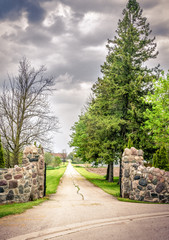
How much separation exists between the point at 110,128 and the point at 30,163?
30.1 ft

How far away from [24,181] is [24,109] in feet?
25.5

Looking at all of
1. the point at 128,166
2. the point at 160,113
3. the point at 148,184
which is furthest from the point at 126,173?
the point at 160,113

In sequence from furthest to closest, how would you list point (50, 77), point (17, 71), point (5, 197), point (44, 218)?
point (50, 77)
point (17, 71)
point (5, 197)
point (44, 218)

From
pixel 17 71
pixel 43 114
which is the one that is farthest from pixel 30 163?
pixel 17 71

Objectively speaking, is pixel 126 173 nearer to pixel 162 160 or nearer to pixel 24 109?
pixel 162 160

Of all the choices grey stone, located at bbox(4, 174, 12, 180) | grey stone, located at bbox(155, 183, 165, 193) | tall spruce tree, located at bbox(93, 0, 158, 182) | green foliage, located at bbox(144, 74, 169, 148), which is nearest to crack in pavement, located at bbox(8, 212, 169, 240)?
grey stone, located at bbox(155, 183, 165, 193)

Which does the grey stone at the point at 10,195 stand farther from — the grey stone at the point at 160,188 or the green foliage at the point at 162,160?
the green foliage at the point at 162,160

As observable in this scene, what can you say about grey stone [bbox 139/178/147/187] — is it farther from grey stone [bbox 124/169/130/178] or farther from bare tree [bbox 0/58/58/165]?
bare tree [bbox 0/58/58/165]

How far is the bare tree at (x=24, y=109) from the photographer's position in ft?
46.2

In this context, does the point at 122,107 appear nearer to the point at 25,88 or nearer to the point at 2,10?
the point at 25,88

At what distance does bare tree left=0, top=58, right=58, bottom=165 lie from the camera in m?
14.1

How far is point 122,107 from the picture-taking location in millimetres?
17406

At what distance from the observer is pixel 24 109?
14.4 meters

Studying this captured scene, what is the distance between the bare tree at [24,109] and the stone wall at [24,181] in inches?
213
